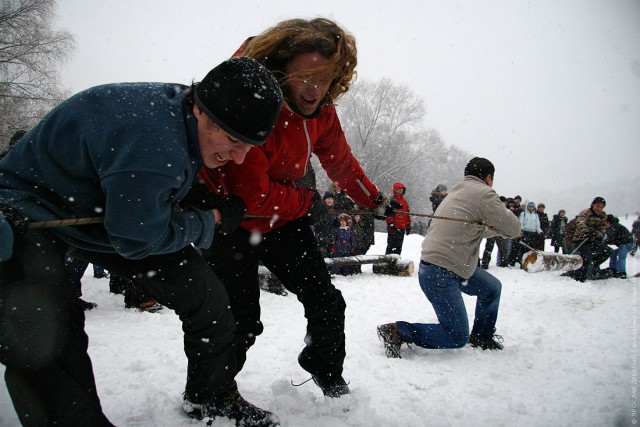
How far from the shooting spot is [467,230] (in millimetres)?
3205

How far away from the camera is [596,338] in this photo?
12.7ft

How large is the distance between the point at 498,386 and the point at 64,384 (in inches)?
106

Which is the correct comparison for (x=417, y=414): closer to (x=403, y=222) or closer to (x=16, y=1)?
(x=403, y=222)

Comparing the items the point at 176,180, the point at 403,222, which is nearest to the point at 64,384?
the point at 176,180

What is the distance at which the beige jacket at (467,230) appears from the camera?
315 cm

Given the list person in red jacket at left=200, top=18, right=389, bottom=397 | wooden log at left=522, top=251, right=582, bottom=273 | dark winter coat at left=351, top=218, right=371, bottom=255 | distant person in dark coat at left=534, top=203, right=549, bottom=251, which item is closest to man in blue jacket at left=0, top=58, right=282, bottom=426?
person in red jacket at left=200, top=18, right=389, bottom=397

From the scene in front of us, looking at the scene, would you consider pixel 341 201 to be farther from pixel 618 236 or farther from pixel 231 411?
pixel 618 236

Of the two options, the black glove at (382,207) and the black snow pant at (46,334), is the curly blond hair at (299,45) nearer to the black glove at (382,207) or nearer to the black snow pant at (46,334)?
the black snow pant at (46,334)

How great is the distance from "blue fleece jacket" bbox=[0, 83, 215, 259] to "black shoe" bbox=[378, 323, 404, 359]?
230cm

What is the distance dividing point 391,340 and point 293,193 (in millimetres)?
1826

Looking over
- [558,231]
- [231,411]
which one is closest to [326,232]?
[231,411]

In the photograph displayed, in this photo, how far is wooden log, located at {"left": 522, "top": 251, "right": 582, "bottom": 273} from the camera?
7781 millimetres

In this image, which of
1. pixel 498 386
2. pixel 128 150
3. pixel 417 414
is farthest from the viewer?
pixel 498 386

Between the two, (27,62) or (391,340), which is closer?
(391,340)
